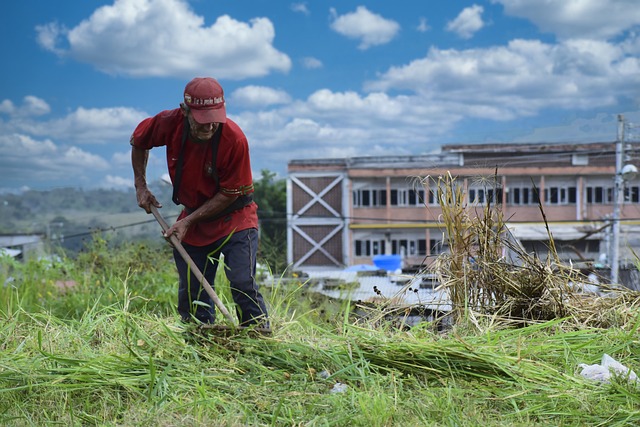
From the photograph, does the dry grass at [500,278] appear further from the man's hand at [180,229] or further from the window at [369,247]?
the window at [369,247]

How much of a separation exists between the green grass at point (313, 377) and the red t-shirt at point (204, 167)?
0.69 meters

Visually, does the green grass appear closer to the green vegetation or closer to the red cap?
the green vegetation

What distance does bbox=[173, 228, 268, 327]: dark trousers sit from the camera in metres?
3.92

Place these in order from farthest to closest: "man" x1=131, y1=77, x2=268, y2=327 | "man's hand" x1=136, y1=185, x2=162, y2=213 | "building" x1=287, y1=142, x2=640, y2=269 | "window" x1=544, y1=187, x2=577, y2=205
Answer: "window" x1=544, y1=187, x2=577, y2=205 → "building" x1=287, y1=142, x2=640, y2=269 → "man's hand" x1=136, y1=185, x2=162, y2=213 → "man" x1=131, y1=77, x2=268, y2=327

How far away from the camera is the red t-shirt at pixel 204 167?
3.88 m

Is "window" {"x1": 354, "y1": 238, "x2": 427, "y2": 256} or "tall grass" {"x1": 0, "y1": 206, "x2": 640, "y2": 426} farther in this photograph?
"window" {"x1": 354, "y1": 238, "x2": 427, "y2": 256}

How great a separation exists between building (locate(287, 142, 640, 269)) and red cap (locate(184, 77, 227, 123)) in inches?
1008

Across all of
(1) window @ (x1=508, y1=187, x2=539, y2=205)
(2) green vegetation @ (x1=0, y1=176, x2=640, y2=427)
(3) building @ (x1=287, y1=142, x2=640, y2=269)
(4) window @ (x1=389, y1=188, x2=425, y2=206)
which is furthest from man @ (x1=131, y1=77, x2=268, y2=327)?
(1) window @ (x1=508, y1=187, x2=539, y2=205)

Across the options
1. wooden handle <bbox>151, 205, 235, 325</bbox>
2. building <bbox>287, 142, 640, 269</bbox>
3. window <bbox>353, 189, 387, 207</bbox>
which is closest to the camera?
wooden handle <bbox>151, 205, 235, 325</bbox>

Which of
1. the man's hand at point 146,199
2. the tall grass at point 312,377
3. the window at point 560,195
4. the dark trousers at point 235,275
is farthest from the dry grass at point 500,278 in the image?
the window at point 560,195

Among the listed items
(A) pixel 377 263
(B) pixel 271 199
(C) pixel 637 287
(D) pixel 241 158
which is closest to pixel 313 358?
(D) pixel 241 158

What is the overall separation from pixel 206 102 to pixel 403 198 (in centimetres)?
2758

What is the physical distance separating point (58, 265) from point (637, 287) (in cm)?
600

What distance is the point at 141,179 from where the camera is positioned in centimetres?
427
